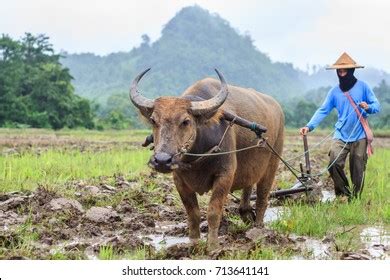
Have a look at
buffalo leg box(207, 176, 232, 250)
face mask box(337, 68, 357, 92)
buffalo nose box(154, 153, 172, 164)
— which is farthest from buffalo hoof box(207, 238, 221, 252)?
face mask box(337, 68, 357, 92)

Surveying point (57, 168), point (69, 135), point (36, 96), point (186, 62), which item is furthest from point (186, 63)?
point (57, 168)

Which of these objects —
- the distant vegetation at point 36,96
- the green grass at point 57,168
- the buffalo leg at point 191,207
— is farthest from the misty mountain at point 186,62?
the buffalo leg at point 191,207

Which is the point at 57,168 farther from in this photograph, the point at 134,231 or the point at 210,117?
the point at 210,117

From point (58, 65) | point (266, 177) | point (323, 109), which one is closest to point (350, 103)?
point (323, 109)

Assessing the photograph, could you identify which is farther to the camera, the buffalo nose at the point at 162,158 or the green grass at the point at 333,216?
the green grass at the point at 333,216

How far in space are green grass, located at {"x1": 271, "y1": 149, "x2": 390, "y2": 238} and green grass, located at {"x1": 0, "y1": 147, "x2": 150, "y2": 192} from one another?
293 centimetres

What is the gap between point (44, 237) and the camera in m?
5.17

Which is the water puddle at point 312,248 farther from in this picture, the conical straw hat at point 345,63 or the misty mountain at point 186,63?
the misty mountain at point 186,63

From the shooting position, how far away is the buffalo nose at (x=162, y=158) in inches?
173

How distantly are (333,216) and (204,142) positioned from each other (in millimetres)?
1891

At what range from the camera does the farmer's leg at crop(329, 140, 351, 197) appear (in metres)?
7.19

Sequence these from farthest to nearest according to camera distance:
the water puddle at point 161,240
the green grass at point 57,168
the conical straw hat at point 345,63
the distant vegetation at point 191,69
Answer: the distant vegetation at point 191,69 → the green grass at point 57,168 → the conical straw hat at point 345,63 → the water puddle at point 161,240

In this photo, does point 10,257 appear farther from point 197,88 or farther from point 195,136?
point 197,88

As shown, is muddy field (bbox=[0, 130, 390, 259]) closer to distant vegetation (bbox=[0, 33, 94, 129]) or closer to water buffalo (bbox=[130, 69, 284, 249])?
water buffalo (bbox=[130, 69, 284, 249])
